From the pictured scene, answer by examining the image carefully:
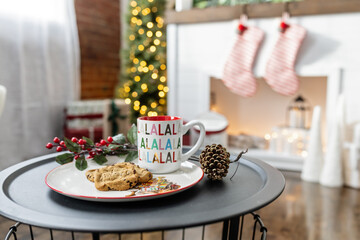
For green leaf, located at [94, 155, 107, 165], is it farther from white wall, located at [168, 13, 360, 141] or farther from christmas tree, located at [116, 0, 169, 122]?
christmas tree, located at [116, 0, 169, 122]

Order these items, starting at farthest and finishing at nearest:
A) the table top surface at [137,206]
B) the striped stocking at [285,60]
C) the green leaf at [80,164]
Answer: the striped stocking at [285,60]
the green leaf at [80,164]
the table top surface at [137,206]

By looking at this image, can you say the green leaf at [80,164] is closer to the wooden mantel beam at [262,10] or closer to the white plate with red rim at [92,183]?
the white plate with red rim at [92,183]

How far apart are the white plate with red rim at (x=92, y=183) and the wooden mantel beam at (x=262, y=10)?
6.04ft

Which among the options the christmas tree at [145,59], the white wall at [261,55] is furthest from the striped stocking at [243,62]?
the christmas tree at [145,59]

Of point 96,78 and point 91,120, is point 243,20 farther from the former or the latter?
point 96,78

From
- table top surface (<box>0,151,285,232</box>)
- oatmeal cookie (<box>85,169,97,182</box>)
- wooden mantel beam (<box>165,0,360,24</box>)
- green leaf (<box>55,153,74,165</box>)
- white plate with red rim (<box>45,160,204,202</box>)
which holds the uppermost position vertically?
wooden mantel beam (<box>165,0,360,24</box>)

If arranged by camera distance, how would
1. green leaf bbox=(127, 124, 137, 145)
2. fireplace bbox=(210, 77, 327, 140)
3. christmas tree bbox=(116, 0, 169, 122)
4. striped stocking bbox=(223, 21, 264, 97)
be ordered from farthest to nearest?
christmas tree bbox=(116, 0, 169, 122), fireplace bbox=(210, 77, 327, 140), striped stocking bbox=(223, 21, 264, 97), green leaf bbox=(127, 124, 137, 145)

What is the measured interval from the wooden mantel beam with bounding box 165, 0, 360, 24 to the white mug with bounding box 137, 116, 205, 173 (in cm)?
185

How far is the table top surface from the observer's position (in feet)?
1.41

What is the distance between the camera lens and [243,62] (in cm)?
231

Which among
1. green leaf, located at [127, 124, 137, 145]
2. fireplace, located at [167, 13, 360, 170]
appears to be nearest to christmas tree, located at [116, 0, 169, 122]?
fireplace, located at [167, 13, 360, 170]

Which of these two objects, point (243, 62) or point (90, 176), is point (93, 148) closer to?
point (90, 176)

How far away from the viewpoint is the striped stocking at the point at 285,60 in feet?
7.00

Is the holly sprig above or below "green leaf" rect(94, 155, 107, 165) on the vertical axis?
above
